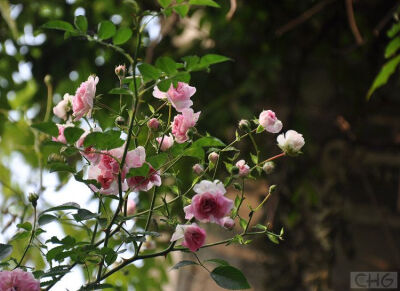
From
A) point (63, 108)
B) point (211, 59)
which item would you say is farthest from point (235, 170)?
point (63, 108)

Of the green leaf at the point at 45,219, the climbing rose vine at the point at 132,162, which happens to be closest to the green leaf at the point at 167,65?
the climbing rose vine at the point at 132,162

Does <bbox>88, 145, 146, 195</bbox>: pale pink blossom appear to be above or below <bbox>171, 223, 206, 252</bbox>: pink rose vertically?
above

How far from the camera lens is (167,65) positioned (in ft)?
1.86

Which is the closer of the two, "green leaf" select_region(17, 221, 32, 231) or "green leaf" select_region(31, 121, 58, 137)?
"green leaf" select_region(31, 121, 58, 137)

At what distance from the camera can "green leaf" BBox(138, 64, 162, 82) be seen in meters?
0.56

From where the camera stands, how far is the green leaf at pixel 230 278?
0.58 metres

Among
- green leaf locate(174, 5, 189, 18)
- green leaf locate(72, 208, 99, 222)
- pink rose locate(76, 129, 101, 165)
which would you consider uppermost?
green leaf locate(174, 5, 189, 18)

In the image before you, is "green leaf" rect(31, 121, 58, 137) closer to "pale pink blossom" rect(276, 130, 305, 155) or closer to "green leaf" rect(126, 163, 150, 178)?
"green leaf" rect(126, 163, 150, 178)

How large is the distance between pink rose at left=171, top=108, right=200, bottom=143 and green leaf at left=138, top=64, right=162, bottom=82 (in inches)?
2.8

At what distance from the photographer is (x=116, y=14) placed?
1.77 meters

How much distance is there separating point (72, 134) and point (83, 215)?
0.08m

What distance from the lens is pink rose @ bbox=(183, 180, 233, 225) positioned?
0.56m

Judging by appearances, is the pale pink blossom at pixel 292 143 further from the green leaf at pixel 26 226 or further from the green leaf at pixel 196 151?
the green leaf at pixel 26 226

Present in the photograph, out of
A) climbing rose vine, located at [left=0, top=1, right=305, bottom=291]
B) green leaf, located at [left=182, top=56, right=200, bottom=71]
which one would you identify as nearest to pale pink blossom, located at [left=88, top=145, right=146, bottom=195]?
climbing rose vine, located at [left=0, top=1, right=305, bottom=291]
